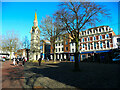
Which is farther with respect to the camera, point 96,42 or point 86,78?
point 96,42

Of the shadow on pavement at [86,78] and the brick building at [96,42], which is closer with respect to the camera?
the shadow on pavement at [86,78]

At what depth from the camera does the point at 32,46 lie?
45656 millimetres

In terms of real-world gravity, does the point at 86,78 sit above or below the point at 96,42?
below

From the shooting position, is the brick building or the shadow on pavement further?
the brick building

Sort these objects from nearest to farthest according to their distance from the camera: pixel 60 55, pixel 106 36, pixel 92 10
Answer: pixel 92 10 < pixel 106 36 < pixel 60 55

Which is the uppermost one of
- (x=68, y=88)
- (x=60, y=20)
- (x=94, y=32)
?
(x=94, y=32)

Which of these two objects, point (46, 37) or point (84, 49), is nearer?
point (46, 37)

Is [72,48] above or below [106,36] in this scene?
below

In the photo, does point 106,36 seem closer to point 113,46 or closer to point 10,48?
point 113,46

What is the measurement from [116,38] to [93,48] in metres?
8.08

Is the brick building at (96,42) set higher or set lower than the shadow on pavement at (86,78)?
higher

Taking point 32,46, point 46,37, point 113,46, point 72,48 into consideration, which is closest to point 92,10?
point 46,37

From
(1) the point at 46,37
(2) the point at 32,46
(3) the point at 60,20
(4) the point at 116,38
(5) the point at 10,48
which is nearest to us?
(3) the point at 60,20

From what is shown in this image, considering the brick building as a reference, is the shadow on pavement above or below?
below
